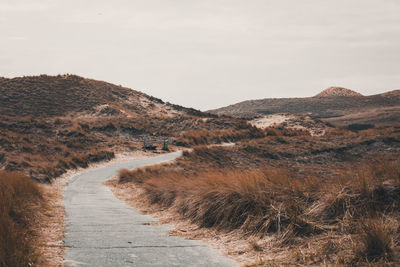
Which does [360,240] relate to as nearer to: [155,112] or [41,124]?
[41,124]

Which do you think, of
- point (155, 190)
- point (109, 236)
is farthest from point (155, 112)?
point (109, 236)

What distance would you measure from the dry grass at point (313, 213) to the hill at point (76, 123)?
1532 centimetres

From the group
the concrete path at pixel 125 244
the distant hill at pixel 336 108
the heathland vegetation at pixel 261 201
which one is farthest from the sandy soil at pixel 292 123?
the concrete path at pixel 125 244

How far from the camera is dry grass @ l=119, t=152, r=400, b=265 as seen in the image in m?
4.79

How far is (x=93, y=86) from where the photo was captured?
86.1 metres

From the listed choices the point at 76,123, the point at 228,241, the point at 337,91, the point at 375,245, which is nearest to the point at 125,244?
the point at 228,241

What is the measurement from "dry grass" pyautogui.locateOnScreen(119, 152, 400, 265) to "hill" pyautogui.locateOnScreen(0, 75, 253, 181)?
50.3 feet

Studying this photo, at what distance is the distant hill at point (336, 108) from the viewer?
9579 centimetres

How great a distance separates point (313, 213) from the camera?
6.26m

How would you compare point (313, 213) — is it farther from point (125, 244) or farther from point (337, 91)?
point (337, 91)

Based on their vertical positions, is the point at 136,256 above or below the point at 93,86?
below

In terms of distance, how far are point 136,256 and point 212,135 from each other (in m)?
47.4

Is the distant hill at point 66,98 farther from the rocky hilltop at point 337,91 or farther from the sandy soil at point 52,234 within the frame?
the rocky hilltop at point 337,91

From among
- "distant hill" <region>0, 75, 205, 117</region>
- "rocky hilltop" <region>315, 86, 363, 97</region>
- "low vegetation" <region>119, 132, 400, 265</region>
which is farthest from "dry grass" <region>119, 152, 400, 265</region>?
"rocky hilltop" <region>315, 86, 363, 97</region>
